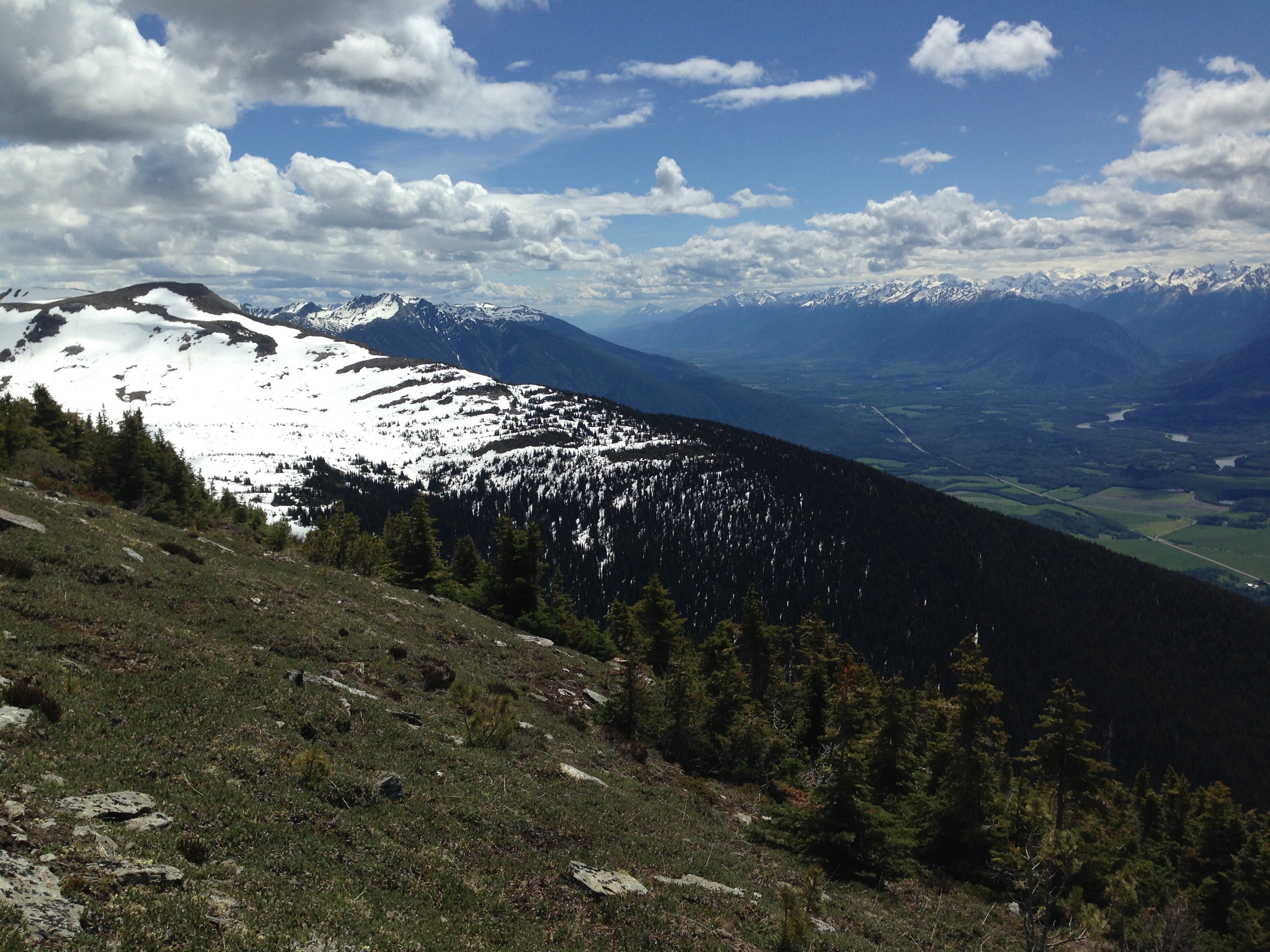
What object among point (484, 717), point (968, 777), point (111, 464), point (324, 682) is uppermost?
point (111, 464)

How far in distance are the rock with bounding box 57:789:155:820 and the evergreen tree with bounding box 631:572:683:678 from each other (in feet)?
156

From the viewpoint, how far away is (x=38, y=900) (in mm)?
8133

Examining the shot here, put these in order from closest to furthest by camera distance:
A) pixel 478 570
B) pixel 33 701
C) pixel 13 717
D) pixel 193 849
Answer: pixel 193 849
pixel 13 717
pixel 33 701
pixel 478 570

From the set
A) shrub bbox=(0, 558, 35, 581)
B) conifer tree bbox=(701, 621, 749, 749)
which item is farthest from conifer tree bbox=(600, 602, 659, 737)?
shrub bbox=(0, 558, 35, 581)

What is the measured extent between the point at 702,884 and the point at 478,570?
53476mm

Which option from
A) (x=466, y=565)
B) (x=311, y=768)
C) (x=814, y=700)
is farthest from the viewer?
(x=466, y=565)

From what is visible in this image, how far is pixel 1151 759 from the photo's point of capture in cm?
12788

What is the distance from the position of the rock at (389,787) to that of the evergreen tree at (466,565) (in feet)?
174

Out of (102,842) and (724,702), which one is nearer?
(102,842)

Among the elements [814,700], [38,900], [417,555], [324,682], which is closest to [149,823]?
[38,900]

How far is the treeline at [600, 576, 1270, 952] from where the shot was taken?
84.1ft

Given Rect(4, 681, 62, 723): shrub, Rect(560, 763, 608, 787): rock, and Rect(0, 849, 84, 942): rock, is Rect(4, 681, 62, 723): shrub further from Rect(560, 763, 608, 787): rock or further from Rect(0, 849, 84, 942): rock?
Rect(560, 763, 608, 787): rock

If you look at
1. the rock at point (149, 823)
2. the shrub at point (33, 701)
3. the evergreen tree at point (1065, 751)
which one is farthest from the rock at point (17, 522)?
the evergreen tree at point (1065, 751)

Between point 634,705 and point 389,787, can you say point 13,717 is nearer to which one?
point 389,787
